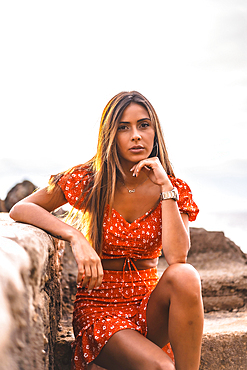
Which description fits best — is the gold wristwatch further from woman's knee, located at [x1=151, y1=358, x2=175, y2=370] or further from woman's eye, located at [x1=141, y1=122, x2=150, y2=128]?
woman's knee, located at [x1=151, y1=358, x2=175, y2=370]

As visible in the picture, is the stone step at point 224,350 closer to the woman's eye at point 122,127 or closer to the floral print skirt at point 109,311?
the floral print skirt at point 109,311

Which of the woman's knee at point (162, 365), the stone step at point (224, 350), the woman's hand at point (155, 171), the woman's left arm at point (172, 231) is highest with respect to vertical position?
the woman's hand at point (155, 171)

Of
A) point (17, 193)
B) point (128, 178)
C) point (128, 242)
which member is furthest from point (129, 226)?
point (17, 193)

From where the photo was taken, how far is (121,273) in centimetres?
201

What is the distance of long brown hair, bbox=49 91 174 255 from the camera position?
2.04 meters

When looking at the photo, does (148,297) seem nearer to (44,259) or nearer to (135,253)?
(135,253)

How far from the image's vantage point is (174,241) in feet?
6.11

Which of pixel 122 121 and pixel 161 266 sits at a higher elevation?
pixel 122 121

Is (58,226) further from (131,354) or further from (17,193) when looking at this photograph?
(17,193)

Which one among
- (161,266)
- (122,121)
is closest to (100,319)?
(122,121)

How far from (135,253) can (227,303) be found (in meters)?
2.04

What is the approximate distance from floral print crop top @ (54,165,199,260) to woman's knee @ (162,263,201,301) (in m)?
0.32

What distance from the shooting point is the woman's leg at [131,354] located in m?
1.50

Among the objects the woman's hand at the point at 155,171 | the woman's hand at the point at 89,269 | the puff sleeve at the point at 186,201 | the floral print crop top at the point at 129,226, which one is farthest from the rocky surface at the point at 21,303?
the puff sleeve at the point at 186,201
